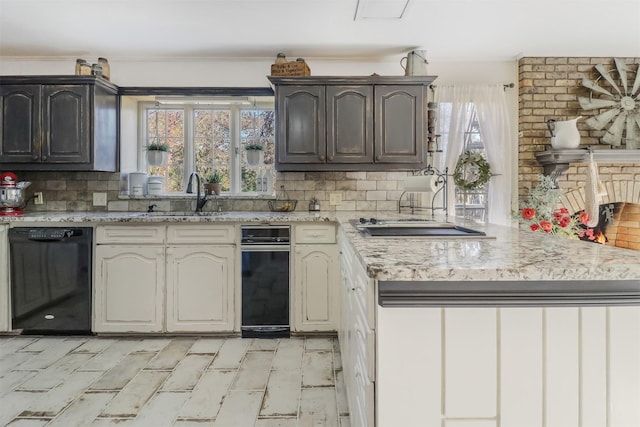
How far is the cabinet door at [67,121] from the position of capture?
3.10 m

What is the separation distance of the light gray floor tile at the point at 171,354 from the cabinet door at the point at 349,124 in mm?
1827

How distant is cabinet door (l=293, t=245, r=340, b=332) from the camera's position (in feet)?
9.36

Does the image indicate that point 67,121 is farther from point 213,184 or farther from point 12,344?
point 12,344

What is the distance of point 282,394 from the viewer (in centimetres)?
206

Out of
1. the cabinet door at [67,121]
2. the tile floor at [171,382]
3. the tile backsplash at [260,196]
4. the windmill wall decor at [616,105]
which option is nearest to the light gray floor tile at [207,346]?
the tile floor at [171,382]

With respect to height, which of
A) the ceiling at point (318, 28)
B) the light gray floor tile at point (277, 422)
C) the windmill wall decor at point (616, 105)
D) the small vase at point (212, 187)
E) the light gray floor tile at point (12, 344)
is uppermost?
the ceiling at point (318, 28)

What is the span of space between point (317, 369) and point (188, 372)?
80 centimetres

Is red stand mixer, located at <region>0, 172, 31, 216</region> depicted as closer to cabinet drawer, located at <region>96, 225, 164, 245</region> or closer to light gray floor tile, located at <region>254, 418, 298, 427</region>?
cabinet drawer, located at <region>96, 225, 164, 245</region>

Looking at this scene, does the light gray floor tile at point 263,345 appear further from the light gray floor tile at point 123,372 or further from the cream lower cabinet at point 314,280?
the light gray floor tile at point 123,372

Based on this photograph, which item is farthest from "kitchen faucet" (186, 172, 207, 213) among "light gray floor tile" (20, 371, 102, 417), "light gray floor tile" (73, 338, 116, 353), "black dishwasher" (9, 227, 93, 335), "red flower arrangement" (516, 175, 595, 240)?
"red flower arrangement" (516, 175, 595, 240)

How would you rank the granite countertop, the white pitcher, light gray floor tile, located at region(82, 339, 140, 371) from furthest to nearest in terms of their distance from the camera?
the white pitcher
light gray floor tile, located at region(82, 339, 140, 371)
the granite countertop

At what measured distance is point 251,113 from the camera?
12.0 feet

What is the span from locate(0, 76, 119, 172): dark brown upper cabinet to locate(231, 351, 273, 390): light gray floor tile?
6.87 ft

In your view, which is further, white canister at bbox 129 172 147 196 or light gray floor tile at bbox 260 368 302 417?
white canister at bbox 129 172 147 196
